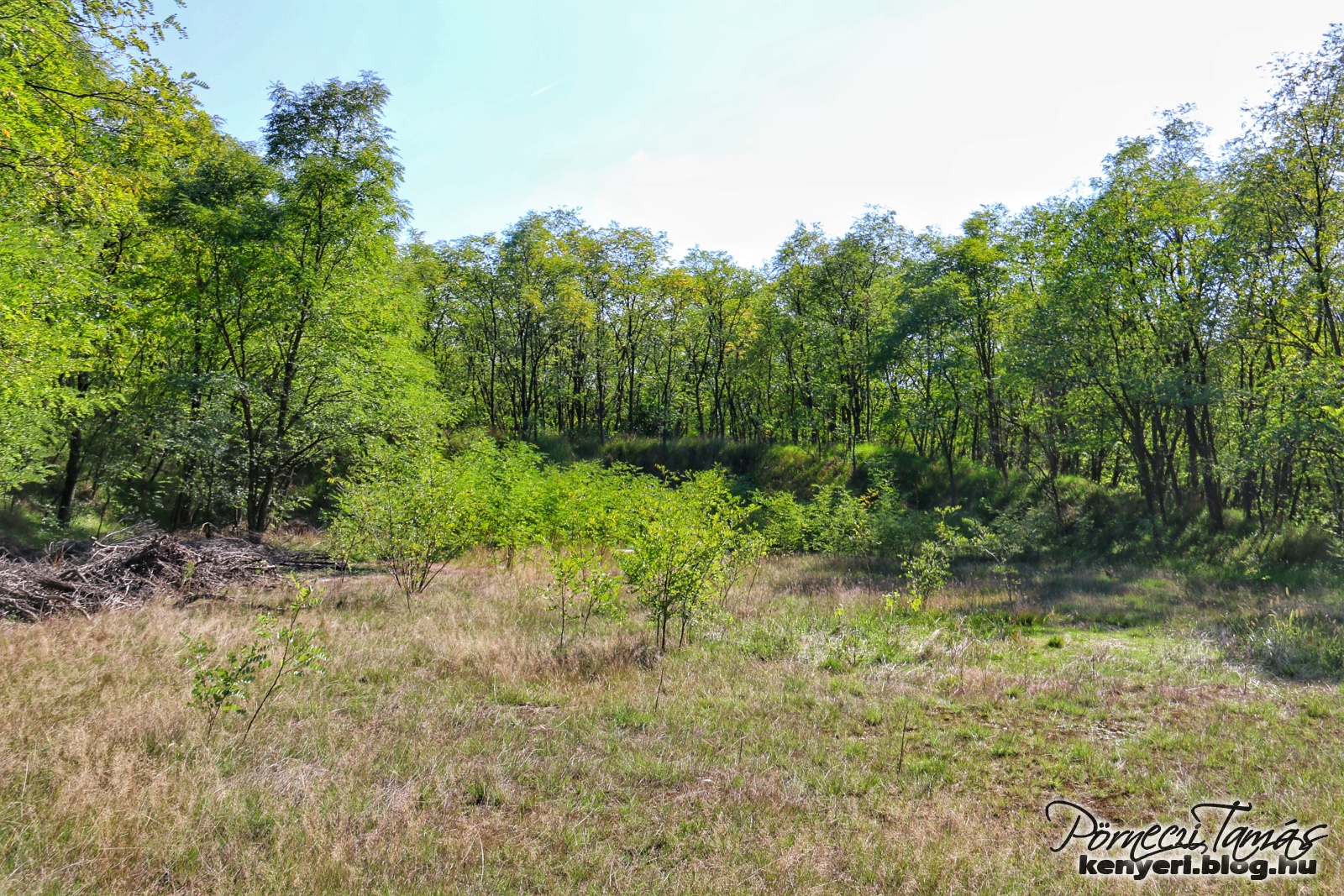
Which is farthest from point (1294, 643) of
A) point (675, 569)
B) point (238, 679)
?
point (238, 679)

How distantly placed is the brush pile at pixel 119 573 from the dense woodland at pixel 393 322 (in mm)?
3932

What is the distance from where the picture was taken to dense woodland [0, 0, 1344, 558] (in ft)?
41.4

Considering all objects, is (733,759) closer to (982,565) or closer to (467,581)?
(467,581)

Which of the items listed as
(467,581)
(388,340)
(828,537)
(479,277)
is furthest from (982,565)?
(479,277)

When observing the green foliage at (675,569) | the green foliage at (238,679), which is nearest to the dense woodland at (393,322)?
the green foliage at (238,679)

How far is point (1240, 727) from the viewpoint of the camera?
261 inches

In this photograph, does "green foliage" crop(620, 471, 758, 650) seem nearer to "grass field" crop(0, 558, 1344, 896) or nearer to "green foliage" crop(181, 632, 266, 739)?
"grass field" crop(0, 558, 1344, 896)

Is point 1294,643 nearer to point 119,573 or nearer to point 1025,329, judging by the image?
point 1025,329

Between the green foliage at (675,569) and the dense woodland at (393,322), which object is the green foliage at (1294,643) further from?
the green foliage at (675,569)

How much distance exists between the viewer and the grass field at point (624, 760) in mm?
3832

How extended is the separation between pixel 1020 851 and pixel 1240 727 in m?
4.53

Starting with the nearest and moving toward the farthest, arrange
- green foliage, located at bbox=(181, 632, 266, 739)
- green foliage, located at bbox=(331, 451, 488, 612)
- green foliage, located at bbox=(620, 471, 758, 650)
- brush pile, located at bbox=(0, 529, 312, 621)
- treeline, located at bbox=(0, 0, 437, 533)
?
green foliage, located at bbox=(181, 632, 266, 739) → brush pile, located at bbox=(0, 529, 312, 621) → green foliage, located at bbox=(620, 471, 758, 650) → green foliage, located at bbox=(331, 451, 488, 612) → treeline, located at bbox=(0, 0, 437, 533)

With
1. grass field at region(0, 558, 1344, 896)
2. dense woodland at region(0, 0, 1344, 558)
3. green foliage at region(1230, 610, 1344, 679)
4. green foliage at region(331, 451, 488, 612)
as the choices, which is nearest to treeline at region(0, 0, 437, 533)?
dense woodland at region(0, 0, 1344, 558)

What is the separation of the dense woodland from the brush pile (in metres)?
3.93
